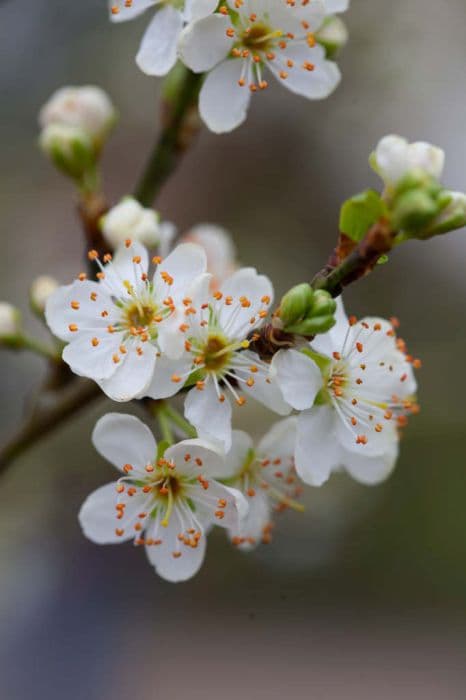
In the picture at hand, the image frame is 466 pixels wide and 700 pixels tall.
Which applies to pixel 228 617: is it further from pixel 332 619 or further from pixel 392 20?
pixel 392 20

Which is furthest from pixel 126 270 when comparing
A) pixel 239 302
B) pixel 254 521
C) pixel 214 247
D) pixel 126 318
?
pixel 214 247

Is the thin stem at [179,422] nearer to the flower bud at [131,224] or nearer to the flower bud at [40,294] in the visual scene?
the flower bud at [131,224]

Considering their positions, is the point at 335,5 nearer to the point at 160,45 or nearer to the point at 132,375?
the point at 160,45

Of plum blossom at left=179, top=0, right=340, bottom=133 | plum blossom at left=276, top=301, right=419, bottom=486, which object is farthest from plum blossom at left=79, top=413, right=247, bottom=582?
plum blossom at left=179, top=0, right=340, bottom=133

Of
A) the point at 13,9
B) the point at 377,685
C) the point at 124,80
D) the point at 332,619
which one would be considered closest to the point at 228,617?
the point at 332,619

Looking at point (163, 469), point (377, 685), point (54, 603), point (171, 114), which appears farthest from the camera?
point (377, 685)

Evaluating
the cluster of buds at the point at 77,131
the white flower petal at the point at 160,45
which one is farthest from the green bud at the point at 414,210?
the cluster of buds at the point at 77,131

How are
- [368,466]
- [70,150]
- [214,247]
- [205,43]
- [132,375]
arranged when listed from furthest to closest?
[214,247] < [70,150] < [368,466] < [205,43] < [132,375]
